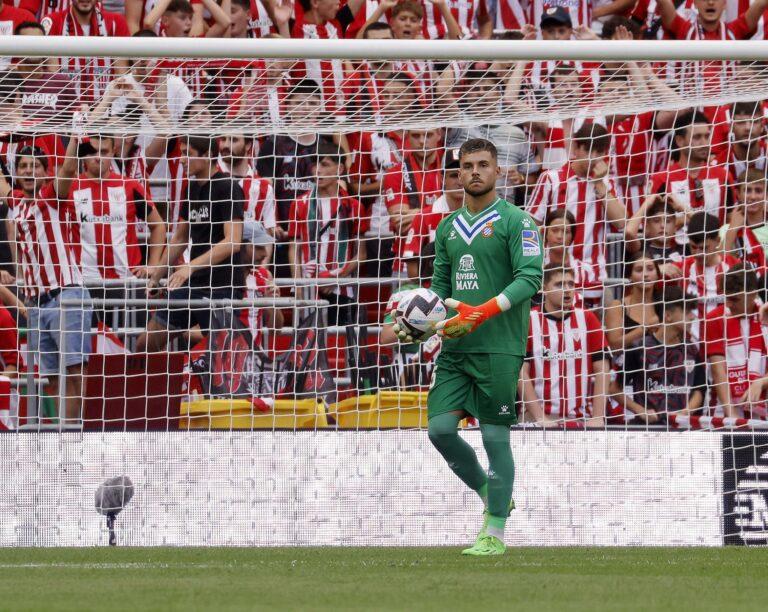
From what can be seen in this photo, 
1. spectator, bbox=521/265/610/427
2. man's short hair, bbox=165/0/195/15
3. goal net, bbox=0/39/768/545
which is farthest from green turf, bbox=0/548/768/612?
man's short hair, bbox=165/0/195/15

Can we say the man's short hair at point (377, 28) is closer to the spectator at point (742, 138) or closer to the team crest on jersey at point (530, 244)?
the spectator at point (742, 138)

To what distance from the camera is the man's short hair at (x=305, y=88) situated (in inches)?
355

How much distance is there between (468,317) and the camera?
6.52 m

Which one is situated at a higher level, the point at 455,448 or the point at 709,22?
the point at 709,22

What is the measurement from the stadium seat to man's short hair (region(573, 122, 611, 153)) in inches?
114

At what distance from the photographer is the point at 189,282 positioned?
9.59 m

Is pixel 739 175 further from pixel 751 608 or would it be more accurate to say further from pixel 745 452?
pixel 751 608

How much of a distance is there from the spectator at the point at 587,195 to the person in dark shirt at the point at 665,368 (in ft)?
1.89

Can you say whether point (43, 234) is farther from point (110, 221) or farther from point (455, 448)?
point (455, 448)

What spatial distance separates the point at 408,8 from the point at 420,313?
235 inches

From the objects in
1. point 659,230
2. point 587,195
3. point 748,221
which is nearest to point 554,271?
point 587,195

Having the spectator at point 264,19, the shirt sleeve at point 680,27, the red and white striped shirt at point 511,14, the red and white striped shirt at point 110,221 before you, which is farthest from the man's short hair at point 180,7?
the shirt sleeve at point 680,27

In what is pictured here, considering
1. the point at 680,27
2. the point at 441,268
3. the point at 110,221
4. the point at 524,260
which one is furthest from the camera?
the point at 680,27

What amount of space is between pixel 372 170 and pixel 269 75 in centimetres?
145
